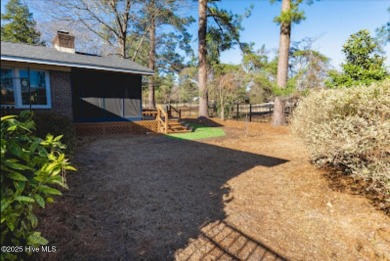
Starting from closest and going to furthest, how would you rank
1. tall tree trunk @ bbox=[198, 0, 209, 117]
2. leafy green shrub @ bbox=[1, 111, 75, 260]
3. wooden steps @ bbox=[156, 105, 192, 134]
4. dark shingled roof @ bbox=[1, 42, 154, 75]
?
leafy green shrub @ bbox=[1, 111, 75, 260]
dark shingled roof @ bbox=[1, 42, 154, 75]
wooden steps @ bbox=[156, 105, 192, 134]
tall tree trunk @ bbox=[198, 0, 209, 117]

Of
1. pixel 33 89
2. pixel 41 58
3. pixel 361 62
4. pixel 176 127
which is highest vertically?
pixel 41 58

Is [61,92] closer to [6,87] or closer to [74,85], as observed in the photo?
[74,85]

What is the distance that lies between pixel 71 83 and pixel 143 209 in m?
9.27

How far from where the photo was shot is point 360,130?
428 centimetres

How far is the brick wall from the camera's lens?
9.77 m

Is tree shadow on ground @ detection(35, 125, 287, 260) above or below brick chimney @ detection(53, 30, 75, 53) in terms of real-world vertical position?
below

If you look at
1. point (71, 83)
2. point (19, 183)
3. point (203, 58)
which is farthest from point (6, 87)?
Answer: point (203, 58)

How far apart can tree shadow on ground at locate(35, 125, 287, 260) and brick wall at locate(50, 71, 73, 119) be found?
4.35 meters

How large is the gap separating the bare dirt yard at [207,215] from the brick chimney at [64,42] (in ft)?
24.7

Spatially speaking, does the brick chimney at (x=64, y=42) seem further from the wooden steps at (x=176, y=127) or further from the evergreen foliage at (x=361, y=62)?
the evergreen foliage at (x=361, y=62)

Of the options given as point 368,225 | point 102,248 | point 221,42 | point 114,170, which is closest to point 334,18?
point 221,42

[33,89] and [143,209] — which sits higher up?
[33,89]

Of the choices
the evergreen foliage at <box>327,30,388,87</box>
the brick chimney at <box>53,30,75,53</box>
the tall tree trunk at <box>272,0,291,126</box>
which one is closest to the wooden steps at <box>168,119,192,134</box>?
the tall tree trunk at <box>272,0,291,126</box>

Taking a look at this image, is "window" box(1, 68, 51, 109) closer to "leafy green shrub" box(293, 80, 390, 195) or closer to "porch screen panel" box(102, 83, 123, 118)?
"porch screen panel" box(102, 83, 123, 118)
